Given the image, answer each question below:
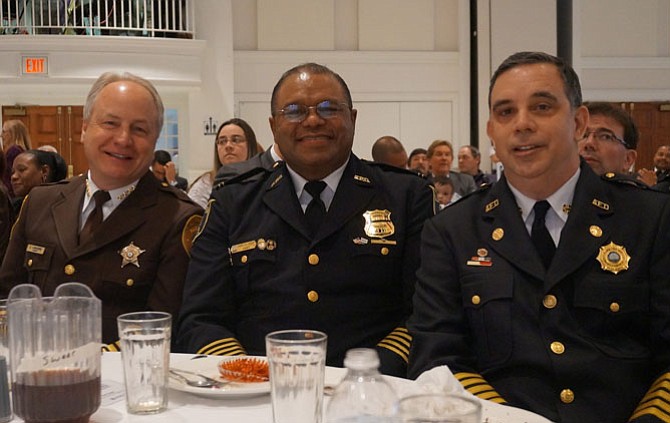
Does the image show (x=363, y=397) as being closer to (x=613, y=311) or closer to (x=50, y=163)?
(x=613, y=311)

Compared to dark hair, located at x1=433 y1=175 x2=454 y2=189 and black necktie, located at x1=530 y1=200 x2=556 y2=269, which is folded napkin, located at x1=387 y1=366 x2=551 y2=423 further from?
dark hair, located at x1=433 y1=175 x2=454 y2=189

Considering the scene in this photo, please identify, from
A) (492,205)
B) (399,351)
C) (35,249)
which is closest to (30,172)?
(35,249)

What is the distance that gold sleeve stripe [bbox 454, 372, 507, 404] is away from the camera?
1.79 metres

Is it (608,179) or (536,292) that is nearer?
(536,292)

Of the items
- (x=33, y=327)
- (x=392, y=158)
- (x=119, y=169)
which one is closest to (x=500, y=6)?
(x=392, y=158)

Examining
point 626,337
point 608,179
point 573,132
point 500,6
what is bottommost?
point 626,337

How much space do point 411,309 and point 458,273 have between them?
40 cm

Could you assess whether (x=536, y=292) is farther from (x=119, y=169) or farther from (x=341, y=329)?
(x=119, y=169)

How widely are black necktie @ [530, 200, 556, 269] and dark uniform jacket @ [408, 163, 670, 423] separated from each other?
0.03m

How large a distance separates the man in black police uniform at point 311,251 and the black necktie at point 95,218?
0.36 m

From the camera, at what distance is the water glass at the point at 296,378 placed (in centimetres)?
119

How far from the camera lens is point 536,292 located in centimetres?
193

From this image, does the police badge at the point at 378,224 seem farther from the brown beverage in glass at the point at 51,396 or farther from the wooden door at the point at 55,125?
the wooden door at the point at 55,125

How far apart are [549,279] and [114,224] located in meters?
1.38
